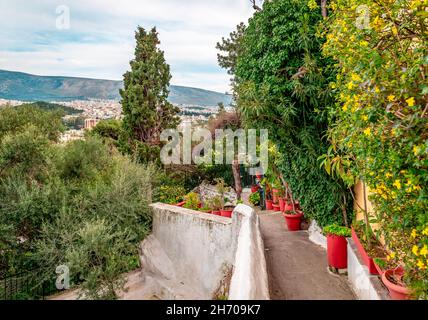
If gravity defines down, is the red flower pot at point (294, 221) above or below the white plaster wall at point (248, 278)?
below

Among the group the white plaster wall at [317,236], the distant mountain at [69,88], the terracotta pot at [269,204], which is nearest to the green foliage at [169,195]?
the terracotta pot at [269,204]

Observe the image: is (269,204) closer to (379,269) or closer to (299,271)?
(299,271)

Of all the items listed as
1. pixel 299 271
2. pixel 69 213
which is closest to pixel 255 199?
pixel 69 213

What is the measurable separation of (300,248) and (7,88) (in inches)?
1299

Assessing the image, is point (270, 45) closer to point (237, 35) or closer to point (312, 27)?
point (312, 27)

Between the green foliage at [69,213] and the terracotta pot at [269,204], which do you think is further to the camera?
the terracotta pot at [269,204]

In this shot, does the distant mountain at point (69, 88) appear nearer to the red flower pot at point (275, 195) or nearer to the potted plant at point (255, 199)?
the potted plant at point (255, 199)

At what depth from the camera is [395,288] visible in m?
3.36

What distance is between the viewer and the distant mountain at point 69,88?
107 feet

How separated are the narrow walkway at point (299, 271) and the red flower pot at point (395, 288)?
4.52 feet

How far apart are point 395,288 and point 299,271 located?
8.89ft

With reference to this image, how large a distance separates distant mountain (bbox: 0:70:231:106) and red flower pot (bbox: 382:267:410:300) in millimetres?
28424

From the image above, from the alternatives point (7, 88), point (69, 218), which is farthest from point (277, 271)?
point (7, 88)

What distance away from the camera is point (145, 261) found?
10039mm
